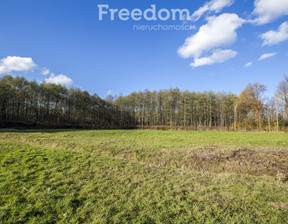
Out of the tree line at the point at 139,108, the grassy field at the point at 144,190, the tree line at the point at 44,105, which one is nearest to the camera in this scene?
the grassy field at the point at 144,190

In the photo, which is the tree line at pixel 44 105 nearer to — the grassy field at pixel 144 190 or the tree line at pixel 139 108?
the tree line at pixel 139 108

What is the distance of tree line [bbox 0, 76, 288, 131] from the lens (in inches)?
1558

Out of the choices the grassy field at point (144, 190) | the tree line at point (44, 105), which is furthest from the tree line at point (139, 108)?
the grassy field at point (144, 190)

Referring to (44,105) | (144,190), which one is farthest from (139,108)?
(144,190)

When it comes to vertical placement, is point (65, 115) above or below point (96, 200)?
above

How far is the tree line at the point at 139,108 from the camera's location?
3957cm

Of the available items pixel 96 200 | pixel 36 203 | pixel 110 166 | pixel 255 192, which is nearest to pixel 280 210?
pixel 255 192

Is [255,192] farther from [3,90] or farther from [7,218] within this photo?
[3,90]

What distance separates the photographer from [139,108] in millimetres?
64375

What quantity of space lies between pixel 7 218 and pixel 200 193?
19.8 ft

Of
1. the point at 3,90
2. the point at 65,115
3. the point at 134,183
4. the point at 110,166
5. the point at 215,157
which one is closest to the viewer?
the point at 134,183

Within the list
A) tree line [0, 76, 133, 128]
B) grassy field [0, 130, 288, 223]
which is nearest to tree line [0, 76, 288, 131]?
tree line [0, 76, 133, 128]

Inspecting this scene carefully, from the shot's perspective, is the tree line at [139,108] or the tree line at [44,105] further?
the tree line at [139,108]

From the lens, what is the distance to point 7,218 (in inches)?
152
